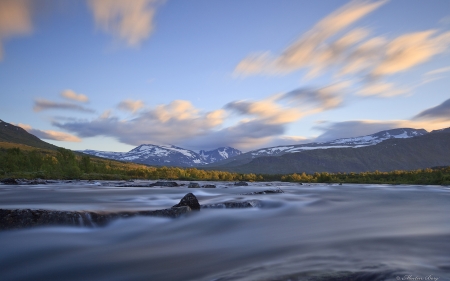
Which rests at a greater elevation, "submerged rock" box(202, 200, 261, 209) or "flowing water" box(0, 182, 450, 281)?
"submerged rock" box(202, 200, 261, 209)

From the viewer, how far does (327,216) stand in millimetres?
13047

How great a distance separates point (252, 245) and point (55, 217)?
18.6 ft

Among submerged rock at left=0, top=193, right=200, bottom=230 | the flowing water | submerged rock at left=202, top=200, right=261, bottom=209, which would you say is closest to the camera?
the flowing water

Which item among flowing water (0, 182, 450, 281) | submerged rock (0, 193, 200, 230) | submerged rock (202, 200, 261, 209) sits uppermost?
submerged rock (0, 193, 200, 230)

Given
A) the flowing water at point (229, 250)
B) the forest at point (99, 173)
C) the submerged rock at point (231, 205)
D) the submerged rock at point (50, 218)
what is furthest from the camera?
the forest at point (99, 173)

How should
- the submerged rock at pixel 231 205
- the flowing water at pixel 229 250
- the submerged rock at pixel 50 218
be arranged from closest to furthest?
1. the flowing water at pixel 229 250
2. the submerged rock at pixel 50 218
3. the submerged rock at pixel 231 205

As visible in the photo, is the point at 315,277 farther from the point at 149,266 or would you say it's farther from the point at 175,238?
the point at 175,238

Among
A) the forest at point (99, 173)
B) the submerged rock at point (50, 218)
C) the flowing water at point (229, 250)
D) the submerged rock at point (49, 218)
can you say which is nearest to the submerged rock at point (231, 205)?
the flowing water at point (229, 250)

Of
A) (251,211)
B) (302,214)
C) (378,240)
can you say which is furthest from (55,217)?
(302,214)

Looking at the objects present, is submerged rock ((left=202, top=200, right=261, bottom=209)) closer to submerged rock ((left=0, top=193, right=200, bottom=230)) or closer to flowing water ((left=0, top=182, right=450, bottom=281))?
flowing water ((left=0, top=182, right=450, bottom=281))

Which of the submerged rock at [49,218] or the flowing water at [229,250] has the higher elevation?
the submerged rock at [49,218]

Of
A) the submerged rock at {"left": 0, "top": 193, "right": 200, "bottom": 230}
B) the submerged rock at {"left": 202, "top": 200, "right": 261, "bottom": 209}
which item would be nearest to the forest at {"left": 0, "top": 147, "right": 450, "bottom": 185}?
the submerged rock at {"left": 202, "top": 200, "right": 261, "bottom": 209}

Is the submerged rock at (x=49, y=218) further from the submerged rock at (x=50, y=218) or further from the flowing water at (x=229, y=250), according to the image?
the flowing water at (x=229, y=250)

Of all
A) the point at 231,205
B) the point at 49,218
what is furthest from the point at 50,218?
the point at 231,205
